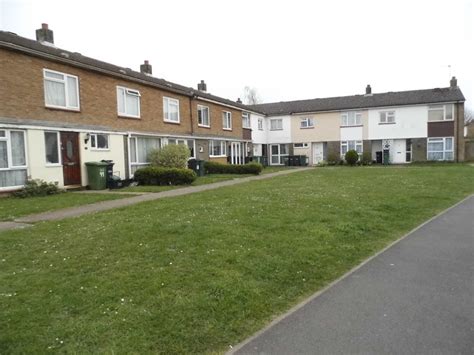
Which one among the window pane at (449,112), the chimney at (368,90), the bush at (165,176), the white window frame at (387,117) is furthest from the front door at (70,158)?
the chimney at (368,90)

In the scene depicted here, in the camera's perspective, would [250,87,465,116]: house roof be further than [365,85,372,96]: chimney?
No

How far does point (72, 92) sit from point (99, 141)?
2336mm

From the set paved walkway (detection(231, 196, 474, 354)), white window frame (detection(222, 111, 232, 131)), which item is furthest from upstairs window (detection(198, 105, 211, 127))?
paved walkway (detection(231, 196, 474, 354))

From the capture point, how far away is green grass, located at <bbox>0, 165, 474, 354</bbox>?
3.49 m

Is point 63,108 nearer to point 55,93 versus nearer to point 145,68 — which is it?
point 55,93

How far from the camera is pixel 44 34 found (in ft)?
59.2

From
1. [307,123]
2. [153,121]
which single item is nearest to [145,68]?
[153,121]

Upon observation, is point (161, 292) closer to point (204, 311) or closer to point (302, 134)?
point (204, 311)

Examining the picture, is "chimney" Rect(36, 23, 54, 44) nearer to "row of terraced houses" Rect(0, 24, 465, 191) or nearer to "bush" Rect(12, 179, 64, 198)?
"row of terraced houses" Rect(0, 24, 465, 191)

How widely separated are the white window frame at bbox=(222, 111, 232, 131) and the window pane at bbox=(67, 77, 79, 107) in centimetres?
1405

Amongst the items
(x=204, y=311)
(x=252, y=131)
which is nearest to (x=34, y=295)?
(x=204, y=311)

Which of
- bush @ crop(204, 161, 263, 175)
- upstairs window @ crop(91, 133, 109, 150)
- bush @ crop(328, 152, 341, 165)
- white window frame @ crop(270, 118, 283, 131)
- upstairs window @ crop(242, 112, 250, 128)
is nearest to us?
upstairs window @ crop(91, 133, 109, 150)

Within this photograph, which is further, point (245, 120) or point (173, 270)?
point (245, 120)

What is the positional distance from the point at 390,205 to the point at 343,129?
27.5 meters
